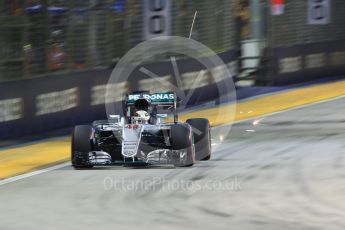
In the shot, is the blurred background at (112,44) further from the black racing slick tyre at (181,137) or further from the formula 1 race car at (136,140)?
the black racing slick tyre at (181,137)

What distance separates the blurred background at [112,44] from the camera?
661 inches

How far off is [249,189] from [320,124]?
7.16 meters

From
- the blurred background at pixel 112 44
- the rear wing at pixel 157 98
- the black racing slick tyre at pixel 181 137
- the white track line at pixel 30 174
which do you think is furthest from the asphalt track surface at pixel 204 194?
the blurred background at pixel 112 44

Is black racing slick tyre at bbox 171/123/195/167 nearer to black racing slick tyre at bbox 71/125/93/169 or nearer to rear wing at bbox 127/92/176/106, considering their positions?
rear wing at bbox 127/92/176/106

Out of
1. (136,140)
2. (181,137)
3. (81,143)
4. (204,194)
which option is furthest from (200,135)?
(204,194)

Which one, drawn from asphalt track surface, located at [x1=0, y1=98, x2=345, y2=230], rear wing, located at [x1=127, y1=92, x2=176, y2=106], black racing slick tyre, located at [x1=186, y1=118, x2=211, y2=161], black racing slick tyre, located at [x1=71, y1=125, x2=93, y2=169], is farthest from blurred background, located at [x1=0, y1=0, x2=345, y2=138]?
black racing slick tyre, located at [x1=71, y1=125, x2=93, y2=169]

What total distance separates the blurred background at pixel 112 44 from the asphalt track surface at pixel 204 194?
3.54 m

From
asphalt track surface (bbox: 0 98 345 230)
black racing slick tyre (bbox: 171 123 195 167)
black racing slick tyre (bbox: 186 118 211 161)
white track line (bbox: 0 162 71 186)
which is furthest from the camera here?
black racing slick tyre (bbox: 186 118 211 161)

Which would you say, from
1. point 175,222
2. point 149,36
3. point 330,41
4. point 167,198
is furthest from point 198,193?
point 330,41

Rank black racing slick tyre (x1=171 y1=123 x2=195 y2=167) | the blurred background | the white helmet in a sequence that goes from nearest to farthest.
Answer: black racing slick tyre (x1=171 y1=123 x2=195 y2=167)
the white helmet
the blurred background

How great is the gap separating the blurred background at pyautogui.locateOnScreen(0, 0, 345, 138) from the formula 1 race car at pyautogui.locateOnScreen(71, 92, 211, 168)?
A: 3.38 m

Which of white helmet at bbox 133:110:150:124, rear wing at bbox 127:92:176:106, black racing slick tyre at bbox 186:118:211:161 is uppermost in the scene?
rear wing at bbox 127:92:176:106

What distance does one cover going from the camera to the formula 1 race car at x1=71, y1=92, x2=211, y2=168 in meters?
11.8

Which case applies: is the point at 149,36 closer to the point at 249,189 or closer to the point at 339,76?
the point at 249,189
